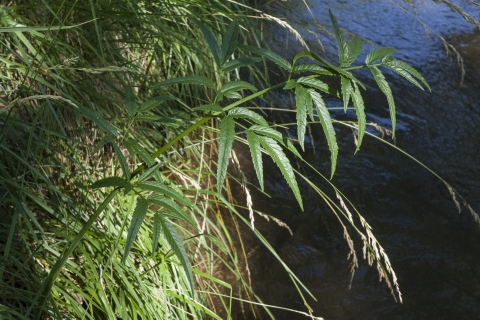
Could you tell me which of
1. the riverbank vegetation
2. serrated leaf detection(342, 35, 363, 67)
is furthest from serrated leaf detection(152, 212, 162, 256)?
serrated leaf detection(342, 35, 363, 67)

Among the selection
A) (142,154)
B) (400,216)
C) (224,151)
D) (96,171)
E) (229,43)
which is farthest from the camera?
(400,216)

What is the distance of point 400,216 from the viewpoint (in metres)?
2.39

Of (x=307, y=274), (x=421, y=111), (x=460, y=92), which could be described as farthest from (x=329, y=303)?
(x=460, y=92)

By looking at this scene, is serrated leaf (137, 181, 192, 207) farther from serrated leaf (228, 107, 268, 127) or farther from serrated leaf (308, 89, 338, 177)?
serrated leaf (308, 89, 338, 177)

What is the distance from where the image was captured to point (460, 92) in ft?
10.7

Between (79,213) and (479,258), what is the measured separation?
1.63 m

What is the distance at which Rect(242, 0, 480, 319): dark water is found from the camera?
2.04m

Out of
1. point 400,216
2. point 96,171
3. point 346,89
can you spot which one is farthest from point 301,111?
point 400,216

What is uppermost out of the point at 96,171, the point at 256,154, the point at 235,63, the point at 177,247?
the point at 235,63

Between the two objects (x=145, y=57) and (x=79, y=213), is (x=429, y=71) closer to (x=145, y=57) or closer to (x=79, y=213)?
(x=145, y=57)

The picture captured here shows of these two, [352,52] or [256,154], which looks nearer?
[256,154]

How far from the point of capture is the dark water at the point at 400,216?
6.70 ft

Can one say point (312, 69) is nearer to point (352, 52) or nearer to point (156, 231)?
point (352, 52)

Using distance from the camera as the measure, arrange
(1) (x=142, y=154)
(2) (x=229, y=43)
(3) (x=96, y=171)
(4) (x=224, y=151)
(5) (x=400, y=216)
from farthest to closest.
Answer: (5) (x=400, y=216) → (3) (x=96, y=171) → (2) (x=229, y=43) → (1) (x=142, y=154) → (4) (x=224, y=151)
